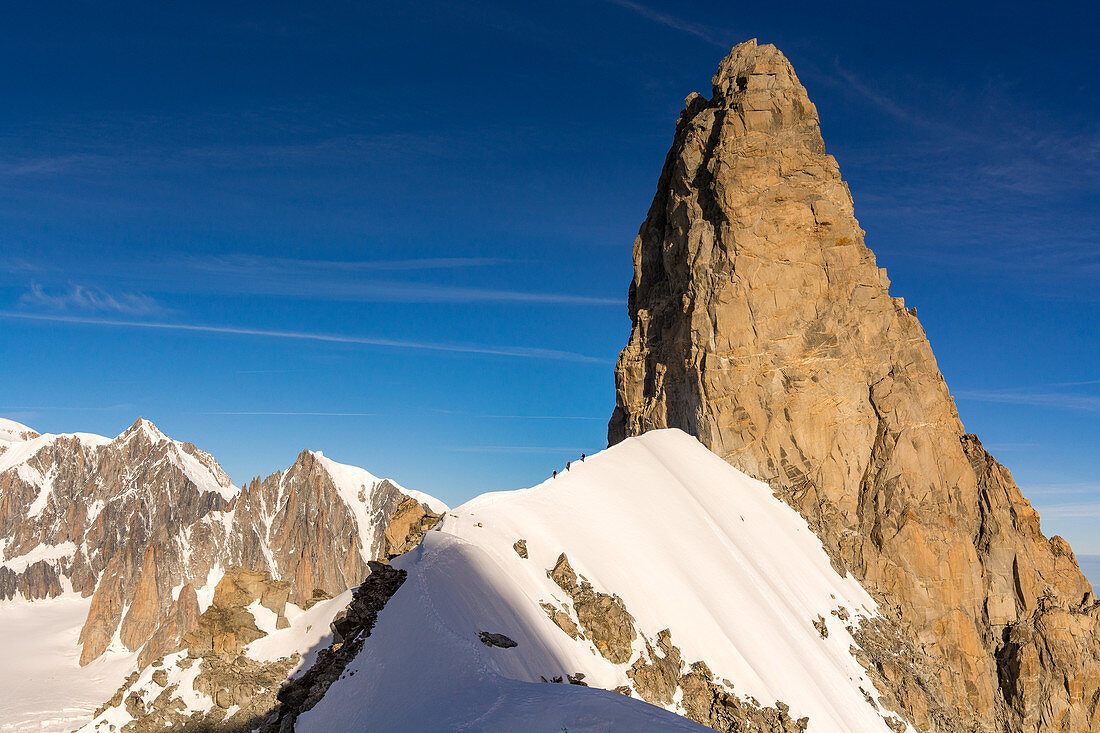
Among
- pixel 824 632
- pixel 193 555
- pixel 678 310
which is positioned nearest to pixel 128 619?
pixel 193 555

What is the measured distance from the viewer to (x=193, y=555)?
170m

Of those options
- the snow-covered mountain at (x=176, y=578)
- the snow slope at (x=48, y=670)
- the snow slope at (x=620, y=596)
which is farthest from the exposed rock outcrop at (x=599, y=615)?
the snow slope at (x=48, y=670)

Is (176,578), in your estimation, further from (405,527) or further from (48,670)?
(405,527)

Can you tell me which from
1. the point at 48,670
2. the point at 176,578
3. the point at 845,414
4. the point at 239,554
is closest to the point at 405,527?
the point at 845,414

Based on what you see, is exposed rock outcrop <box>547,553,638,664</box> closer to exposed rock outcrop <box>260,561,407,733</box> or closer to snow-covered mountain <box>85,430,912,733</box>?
snow-covered mountain <box>85,430,912,733</box>

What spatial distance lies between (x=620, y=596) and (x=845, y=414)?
95.4 feet

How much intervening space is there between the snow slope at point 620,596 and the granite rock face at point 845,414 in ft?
12.1

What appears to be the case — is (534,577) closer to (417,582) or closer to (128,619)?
(417,582)

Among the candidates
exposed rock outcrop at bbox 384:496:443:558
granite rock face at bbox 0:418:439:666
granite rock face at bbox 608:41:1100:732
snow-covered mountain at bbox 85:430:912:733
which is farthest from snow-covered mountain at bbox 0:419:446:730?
snow-covered mountain at bbox 85:430:912:733

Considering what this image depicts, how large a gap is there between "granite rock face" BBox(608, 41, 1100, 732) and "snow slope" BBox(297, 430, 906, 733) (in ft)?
12.1

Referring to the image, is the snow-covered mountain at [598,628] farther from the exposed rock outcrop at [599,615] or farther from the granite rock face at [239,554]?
the granite rock face at [239,554]

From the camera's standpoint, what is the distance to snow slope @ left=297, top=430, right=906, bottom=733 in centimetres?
1841

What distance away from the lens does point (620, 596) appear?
1310 inches

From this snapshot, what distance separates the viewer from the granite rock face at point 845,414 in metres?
49.1
